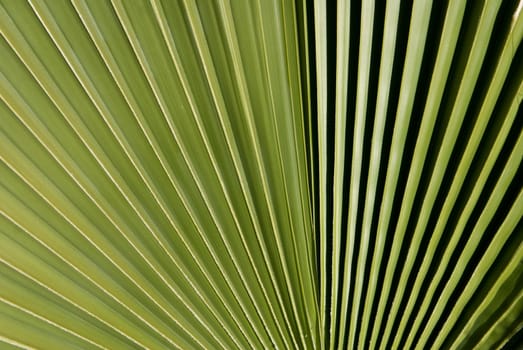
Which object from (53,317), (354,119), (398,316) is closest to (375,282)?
(398,316)

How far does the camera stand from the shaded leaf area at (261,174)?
2.53 feet

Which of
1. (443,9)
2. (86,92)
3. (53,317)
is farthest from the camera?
(53,317)

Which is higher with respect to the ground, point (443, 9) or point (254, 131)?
point (443, 9)

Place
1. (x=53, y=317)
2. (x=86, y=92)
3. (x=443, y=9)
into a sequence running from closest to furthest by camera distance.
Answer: (x=443, y=9)
(x=86, y=92)
(x=53, y=317)

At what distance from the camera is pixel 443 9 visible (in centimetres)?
73

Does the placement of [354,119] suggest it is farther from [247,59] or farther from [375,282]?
[375,282]

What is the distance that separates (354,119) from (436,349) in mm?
559

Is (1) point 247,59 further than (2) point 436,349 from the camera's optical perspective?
No

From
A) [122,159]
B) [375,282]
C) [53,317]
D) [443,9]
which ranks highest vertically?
[443,9]

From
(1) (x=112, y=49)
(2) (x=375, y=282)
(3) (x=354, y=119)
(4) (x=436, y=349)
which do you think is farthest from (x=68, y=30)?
(4) (x=436, y=349)

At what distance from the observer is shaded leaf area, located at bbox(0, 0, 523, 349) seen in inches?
30.4

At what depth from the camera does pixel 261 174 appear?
0.93 metres

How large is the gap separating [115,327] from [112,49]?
59cm

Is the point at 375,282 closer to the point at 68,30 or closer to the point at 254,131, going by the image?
the point at 254,131
